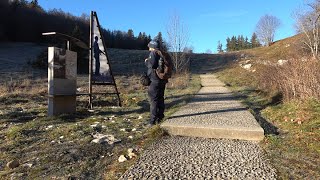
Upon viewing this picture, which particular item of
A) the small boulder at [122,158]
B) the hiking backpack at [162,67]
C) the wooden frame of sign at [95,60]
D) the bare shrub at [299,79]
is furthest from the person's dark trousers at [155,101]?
the bare shrub at [299,79]

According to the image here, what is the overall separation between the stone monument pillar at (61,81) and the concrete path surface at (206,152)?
2.90 meters

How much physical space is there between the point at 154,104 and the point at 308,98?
3.82 metres

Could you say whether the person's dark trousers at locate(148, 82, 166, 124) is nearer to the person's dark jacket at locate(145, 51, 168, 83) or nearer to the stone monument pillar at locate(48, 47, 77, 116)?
the person's dark jacket at locate(145, 51, 168, 83)

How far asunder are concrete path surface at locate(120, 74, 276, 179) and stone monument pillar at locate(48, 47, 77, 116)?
290 centimetres

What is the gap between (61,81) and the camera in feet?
25.8

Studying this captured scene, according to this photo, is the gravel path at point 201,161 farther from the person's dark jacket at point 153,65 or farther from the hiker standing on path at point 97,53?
the hiker standing on path at point 97,53

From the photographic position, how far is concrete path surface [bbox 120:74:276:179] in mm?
3574

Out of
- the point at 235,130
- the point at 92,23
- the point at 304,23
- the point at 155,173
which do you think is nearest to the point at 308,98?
the point at 235,130

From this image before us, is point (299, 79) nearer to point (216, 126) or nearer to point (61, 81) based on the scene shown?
point (216, 126)

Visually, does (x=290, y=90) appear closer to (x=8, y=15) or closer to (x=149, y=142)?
(x=149, y=142)

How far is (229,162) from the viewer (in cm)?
398

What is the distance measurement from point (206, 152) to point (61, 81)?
473 cm

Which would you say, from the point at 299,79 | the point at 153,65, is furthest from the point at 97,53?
the point at 299,79

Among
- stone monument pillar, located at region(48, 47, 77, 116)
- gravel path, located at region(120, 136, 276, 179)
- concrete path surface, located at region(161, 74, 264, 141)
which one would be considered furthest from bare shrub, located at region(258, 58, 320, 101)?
stone monument pillar, located at region(48, 47, 77, 116)
